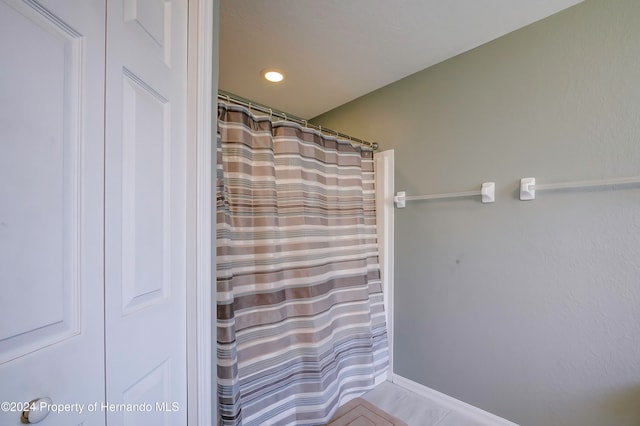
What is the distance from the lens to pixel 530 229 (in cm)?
142

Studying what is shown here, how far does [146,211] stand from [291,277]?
960mm

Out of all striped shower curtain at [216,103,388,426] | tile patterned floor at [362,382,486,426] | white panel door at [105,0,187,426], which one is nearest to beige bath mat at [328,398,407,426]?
striped shower curtain at [216,103,388,426]

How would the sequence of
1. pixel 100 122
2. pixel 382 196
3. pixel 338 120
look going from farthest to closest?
pixel 338 120 → pixel 382 196 → pixel 100 122

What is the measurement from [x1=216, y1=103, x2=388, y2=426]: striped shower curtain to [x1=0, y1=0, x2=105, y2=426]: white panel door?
2.21 ft

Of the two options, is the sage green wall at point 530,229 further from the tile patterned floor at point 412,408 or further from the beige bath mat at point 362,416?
the beige bath mat at point 362,416

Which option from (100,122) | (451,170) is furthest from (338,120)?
(100,122)

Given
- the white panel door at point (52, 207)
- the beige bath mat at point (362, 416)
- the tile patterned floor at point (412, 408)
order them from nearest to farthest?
the white panel door at point (52, 207), the beige bath mat at point (362, 416), the tile patterned floor at point (412, 408)

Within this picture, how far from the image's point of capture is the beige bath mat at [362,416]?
1478mm

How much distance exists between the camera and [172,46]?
32.5 inches

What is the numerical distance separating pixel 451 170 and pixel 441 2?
0.91 m

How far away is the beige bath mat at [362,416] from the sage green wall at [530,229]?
47 cm

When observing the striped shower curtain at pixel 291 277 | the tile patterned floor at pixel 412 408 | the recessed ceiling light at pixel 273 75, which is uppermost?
the recessed ceiling light at pixel 273 75

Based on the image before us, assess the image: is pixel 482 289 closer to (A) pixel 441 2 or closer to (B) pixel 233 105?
(A) pixel 441 2

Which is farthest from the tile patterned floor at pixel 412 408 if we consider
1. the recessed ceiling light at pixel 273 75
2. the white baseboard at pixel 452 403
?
the recessed ceiling light at pixel 273 75
